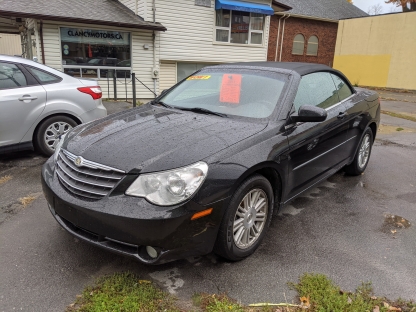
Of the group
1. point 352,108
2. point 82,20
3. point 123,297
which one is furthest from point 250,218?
point 82,20

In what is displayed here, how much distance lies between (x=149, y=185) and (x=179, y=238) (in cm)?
41

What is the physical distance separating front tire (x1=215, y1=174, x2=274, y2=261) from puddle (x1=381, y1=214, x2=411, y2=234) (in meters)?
1.37

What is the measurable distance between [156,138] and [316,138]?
65.8 inches

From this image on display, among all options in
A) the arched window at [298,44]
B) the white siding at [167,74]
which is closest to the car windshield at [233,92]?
the white siding at [167,74]

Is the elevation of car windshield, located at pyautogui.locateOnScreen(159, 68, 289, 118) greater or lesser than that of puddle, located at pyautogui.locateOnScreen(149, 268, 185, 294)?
greater

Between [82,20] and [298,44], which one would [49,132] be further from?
[298,44]

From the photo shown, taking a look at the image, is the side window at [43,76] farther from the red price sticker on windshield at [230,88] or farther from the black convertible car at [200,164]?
the red price sticker on windshield at [230,88]

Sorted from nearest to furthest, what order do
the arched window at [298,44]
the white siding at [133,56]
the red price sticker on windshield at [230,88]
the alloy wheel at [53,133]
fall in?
the red price sticker on windshield at [230,88], the alloy wheel at [53,133], the white siding at [133,56], the arched window at [298,44]

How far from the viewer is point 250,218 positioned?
2803 mm

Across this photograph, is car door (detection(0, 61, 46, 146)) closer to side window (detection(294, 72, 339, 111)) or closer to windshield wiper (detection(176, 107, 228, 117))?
windshield wiper (detection(176, 107, 228, 117))

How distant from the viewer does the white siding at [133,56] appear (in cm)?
1167

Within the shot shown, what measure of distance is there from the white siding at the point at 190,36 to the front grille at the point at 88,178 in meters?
12.3

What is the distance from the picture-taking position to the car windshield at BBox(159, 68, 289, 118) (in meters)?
3.31

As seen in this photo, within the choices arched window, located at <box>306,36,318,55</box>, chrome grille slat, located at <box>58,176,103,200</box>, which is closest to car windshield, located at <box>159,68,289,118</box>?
chrome grille slat, located at <box>58,176,103,200</box>
